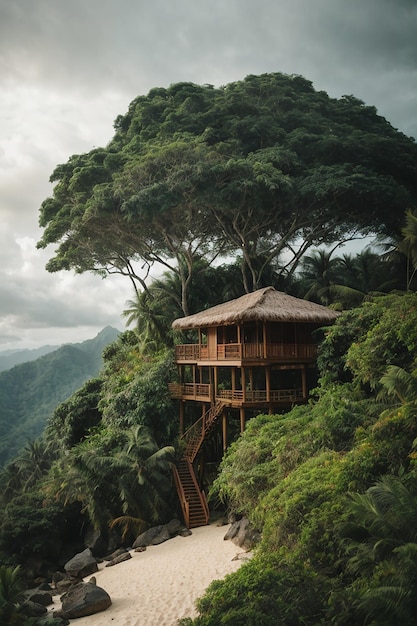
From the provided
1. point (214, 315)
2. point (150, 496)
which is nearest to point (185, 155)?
point (214, 315)

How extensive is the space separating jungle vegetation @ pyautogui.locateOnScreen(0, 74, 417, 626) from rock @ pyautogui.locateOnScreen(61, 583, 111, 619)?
4.21m

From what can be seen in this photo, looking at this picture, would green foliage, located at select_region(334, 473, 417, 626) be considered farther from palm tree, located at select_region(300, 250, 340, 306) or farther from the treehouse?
palm tree, located at select_region(300, 250, 340, 306)

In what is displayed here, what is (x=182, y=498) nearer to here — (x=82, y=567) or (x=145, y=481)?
(x=145, y=481)

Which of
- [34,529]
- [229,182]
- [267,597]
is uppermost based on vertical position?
[229,182]

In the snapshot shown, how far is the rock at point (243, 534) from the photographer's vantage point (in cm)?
1290

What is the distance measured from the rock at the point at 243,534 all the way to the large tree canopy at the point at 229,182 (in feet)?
49.4

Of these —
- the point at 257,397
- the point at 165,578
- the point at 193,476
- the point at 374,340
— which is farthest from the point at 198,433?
the point at 374,340

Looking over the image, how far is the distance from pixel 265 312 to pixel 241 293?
11.1 meters

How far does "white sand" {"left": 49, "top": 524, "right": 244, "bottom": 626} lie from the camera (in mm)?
10242

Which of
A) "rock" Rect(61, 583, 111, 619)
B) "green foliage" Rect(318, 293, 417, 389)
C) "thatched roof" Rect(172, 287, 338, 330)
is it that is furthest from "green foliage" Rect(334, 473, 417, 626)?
"thatched roof" Rect(172, 287, 338, 330)

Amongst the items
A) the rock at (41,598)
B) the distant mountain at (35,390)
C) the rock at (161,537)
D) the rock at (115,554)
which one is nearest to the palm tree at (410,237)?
the rock at (161,537)

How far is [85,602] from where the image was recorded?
1106cm

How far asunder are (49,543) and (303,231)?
22.2 m

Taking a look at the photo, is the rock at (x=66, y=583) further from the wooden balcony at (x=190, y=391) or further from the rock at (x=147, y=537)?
the wooden balcony at (x=190, y=391)
